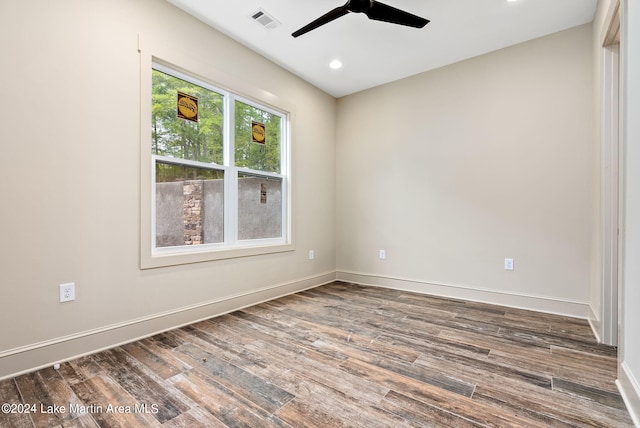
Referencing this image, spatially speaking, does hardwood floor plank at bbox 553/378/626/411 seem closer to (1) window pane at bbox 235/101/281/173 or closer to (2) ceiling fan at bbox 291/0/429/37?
(2) ceiling fan at bbox 291/0/429/37

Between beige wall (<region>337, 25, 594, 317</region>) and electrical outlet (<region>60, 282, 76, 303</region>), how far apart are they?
3155 millimetres

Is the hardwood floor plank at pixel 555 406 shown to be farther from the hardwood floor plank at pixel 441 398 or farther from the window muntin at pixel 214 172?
the window muntin at pixel 214 172

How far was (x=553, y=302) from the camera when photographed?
2924 mm

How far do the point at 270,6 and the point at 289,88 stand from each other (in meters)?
1.20

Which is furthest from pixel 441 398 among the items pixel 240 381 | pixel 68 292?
pixel 68 292

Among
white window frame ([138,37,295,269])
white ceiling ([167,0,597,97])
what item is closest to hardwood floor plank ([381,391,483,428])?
white window frame ([138,37,295,269])

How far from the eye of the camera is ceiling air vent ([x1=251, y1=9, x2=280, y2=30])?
2.66m

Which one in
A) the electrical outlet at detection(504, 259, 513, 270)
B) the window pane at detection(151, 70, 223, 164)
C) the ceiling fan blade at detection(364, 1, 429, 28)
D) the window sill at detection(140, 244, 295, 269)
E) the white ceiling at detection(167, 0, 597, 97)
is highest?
the white ceiling at detection(167, 0, 597, 97)

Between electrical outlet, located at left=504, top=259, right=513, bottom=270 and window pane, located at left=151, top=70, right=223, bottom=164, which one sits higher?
window pane, located at left=151, top=70, right=223, bottom=164

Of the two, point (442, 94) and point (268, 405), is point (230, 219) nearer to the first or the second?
point (268, 405)

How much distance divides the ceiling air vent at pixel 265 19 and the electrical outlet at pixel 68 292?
2585 millimetres

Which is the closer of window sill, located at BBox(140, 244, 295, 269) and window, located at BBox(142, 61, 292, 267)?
window sill, located at BBox(140, 244, 295, 269)

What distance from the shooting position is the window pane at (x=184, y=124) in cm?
256

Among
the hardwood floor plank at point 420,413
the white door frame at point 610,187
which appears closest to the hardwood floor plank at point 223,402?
the hardwood floor plank at point 420,413
